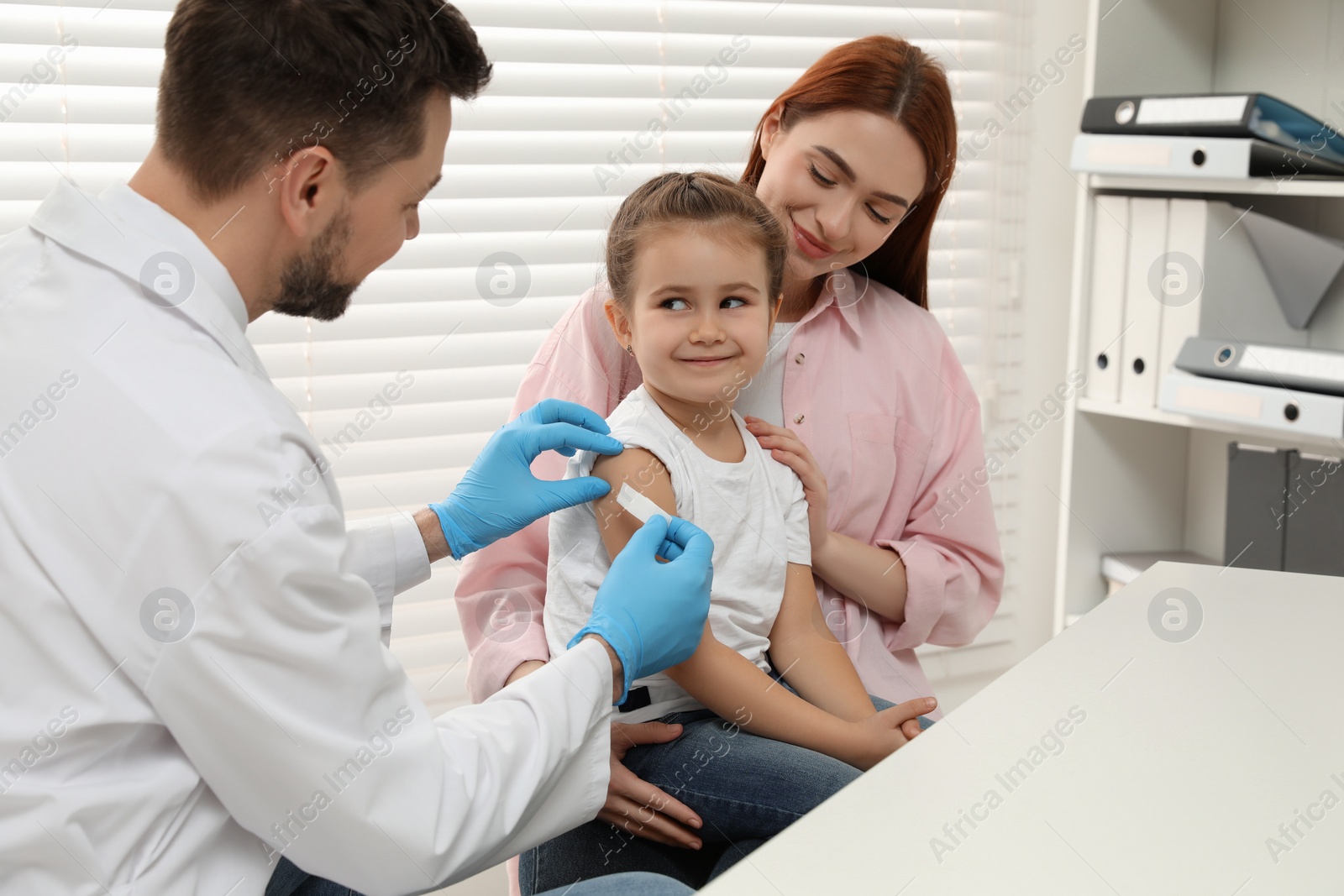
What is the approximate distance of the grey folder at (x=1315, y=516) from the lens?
1856 millimetres

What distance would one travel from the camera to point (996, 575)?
162cm

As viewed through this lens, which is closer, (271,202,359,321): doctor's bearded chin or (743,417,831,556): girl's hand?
(271,202,359,321): doctor's bearded chin

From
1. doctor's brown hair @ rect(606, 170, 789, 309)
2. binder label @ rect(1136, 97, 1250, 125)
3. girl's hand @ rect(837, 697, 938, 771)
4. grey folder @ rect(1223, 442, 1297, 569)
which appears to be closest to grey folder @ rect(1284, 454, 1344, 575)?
grey folder @ rect(1223, 442, 1297, 569)

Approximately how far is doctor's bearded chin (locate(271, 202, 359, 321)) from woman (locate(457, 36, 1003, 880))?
1.59 feet

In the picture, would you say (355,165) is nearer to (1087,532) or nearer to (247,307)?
(247,307)

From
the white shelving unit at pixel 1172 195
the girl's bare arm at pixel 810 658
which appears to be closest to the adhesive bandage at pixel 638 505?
the girl's bare arm at pixel 810 658

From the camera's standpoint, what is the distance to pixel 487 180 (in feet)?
6.48

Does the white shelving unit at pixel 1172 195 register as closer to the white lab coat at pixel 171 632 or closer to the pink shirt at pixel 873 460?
the pink shirt at pixel 873 460

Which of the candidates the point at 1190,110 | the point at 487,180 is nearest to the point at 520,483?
the point at 487,180

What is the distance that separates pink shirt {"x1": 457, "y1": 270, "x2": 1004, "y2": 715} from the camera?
4.98 ft

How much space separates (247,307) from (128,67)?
95 centimetres

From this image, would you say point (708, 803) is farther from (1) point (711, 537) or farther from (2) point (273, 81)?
(2) point (273, 81)

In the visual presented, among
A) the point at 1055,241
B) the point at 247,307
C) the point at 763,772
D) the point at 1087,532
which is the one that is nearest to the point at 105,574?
the point at 247,307

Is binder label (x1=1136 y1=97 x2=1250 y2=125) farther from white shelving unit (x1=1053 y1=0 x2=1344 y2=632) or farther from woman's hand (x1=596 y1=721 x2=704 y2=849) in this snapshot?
woman's hand (x1=596 y1=721 x2=704 y2=849)
